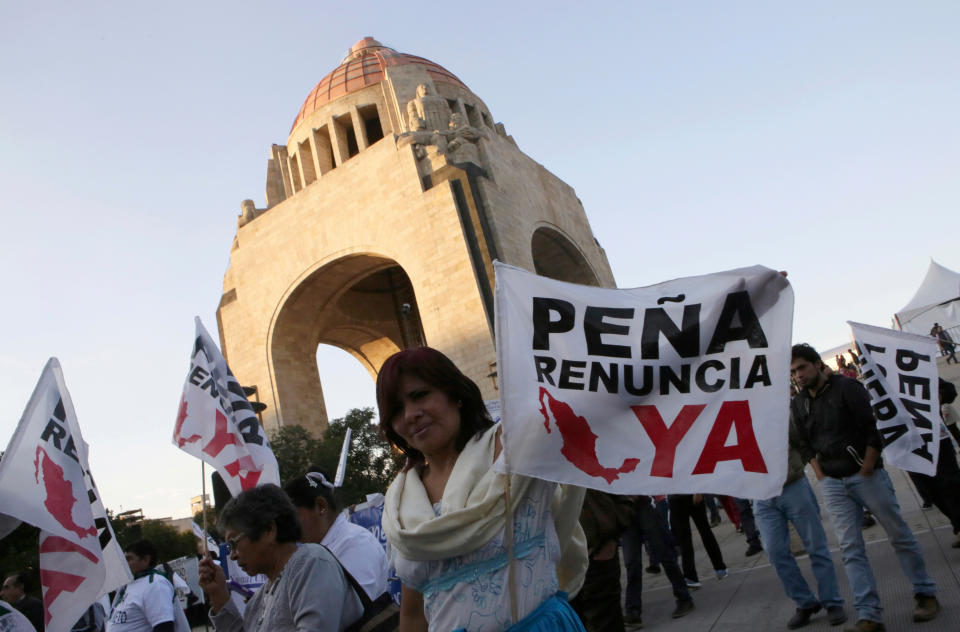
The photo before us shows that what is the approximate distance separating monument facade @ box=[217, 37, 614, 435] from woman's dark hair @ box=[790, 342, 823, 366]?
11767 mm

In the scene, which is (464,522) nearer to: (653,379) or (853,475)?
(653,379)

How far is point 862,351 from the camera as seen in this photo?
16.9 feet

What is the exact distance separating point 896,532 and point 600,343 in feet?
9.46

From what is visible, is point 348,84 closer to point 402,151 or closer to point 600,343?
point 402,151

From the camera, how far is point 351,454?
17.1 metres

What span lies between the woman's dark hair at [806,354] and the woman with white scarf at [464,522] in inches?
110

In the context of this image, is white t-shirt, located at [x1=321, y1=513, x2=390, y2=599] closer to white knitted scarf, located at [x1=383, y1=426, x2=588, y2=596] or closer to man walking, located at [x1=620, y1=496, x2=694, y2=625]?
white knitted scarf, located at [x1=383, y1=426, x2=588, y2=596]

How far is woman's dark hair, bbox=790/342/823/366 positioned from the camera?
4230mm

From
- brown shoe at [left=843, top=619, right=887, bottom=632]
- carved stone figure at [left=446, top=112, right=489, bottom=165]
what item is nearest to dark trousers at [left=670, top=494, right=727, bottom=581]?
brown shoe at [left=843, top=619, right=887, bottom=632]

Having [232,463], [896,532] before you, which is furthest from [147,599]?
[896,532]

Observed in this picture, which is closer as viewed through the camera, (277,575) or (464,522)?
(464,522)

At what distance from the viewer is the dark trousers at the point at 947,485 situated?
499 cm

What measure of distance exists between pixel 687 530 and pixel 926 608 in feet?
8.07

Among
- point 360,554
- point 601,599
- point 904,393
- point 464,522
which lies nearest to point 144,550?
point 360,554
